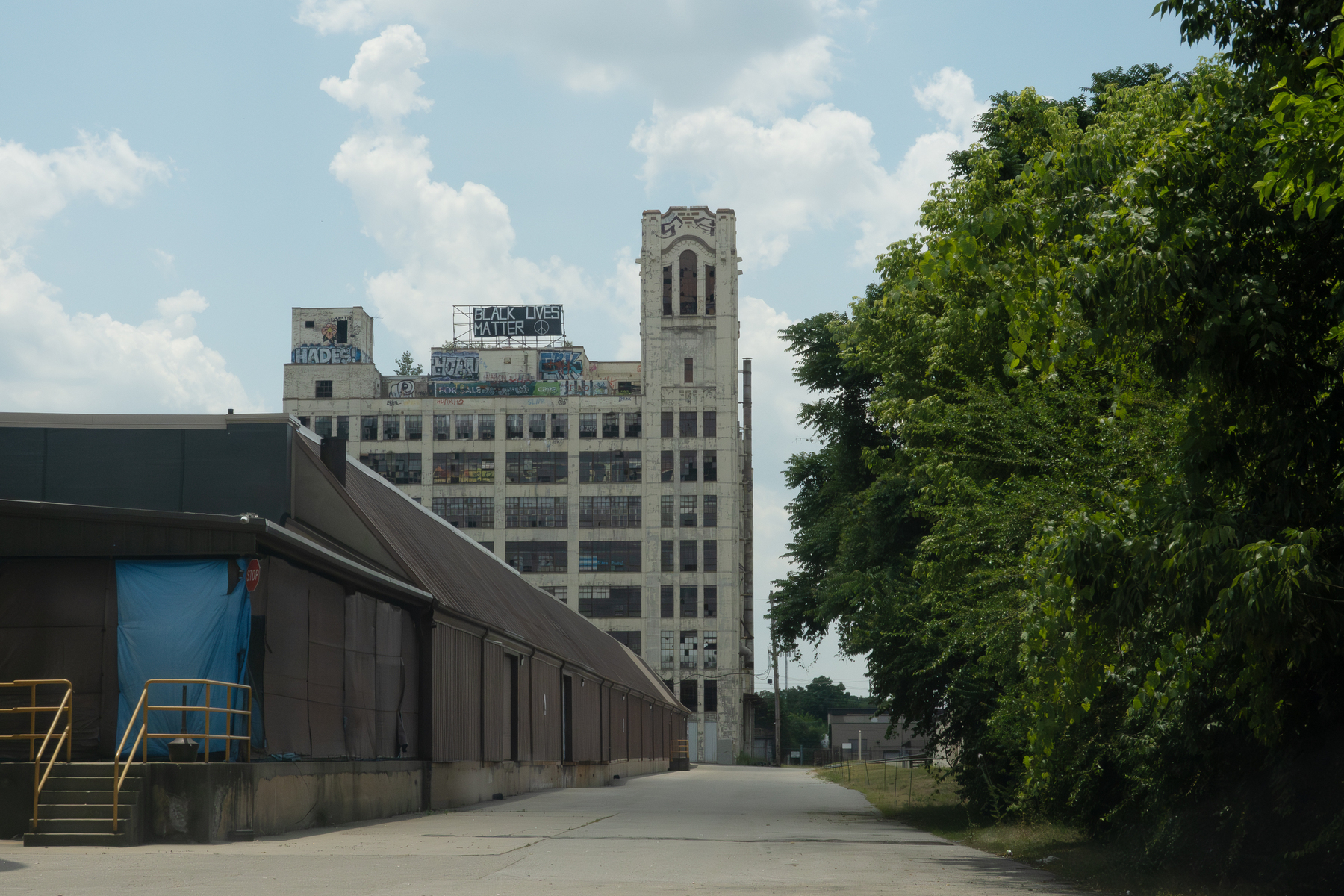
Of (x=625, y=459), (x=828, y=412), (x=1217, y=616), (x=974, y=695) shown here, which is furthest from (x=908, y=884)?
(x=625, y=459)

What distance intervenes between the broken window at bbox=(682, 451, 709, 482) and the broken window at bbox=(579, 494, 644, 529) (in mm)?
4374

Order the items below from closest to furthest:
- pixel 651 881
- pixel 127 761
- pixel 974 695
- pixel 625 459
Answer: pixel 651 881, pixel 127 761, pixel 974 695, pixel 625 459

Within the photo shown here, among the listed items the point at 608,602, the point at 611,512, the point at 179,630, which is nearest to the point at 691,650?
the point at 608,602

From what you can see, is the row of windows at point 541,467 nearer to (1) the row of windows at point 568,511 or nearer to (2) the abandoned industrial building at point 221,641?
(1) the row of windows at point 568,511

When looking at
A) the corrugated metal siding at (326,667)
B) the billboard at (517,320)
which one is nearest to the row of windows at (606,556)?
the billboard at (517,320)

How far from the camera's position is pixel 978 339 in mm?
18609

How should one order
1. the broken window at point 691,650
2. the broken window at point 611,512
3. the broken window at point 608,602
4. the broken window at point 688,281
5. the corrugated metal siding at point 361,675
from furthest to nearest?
1. the broken window at point 688,281
2. the broken window at point 611,512
3. the broken window at point 608,602
4. the broken window at point 691,650
5. the corrugated metal siding at point 361,675

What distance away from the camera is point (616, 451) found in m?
107

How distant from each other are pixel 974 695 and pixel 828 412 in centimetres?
1037

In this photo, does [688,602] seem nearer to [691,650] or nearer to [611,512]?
[691,650]

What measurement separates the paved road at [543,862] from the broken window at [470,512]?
277 feet

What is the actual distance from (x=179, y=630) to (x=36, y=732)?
2.23 meters

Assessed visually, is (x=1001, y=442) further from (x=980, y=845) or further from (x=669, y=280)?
(x=669, y=280)

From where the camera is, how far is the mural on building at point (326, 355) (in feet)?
357
